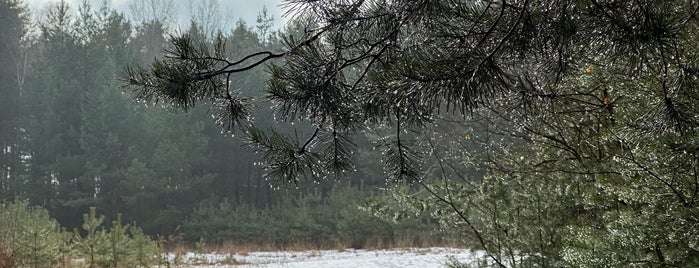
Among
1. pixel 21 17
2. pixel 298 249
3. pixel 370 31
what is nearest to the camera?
pixel 370 31

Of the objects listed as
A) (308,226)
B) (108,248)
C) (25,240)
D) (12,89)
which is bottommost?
(108,248)

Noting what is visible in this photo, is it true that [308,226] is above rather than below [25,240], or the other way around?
above

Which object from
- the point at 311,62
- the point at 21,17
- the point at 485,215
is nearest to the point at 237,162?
the point at 21,17

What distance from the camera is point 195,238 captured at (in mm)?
21516

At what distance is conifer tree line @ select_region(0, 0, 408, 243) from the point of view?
856 inches

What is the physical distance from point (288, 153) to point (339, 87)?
36 centimetres

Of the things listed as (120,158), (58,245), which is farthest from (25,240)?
(120,158)

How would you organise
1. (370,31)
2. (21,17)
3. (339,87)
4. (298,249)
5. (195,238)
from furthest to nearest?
1. (21,17)
2. (195,238)
3. (298,249)
4. (370,31)
5. (339,87)

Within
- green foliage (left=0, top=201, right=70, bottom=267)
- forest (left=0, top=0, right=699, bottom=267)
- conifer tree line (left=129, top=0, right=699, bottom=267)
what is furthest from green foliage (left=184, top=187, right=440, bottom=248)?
conifer tree line (left=129, top=0, right=699, bottom=267)

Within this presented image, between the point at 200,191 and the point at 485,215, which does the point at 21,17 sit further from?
the point at 485,215

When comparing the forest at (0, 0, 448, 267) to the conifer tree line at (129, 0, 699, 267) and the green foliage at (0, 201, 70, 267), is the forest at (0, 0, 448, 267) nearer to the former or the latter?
the green foliage at (0, 201, 70, 267)

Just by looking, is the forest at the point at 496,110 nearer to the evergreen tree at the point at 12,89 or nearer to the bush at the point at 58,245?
the bush at the point at 58,245

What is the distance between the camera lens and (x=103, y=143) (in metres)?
21.9

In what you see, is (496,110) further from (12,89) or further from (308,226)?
(12,89)
